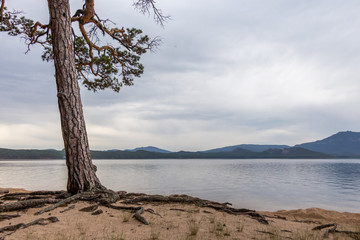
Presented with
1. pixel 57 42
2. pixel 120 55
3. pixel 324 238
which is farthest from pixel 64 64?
pixel 324 238

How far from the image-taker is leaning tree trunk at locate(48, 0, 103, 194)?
7.20 meters

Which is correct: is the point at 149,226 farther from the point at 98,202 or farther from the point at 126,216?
the point at 98,202

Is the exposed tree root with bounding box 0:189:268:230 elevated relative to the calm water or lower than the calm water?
elevated

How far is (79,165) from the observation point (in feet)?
23.6

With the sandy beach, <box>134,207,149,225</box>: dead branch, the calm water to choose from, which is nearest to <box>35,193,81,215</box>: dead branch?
the sandy beach

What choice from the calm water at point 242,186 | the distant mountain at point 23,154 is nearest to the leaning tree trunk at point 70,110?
the calm water at point 242,186

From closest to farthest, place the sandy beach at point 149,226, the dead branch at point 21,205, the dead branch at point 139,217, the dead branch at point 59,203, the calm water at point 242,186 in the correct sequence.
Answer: the sandy beach at point 149,226, the dead branch at point 139,217, the dead branch at point 59,203, the dead branch at point 21,205, the calm water at point 242,186

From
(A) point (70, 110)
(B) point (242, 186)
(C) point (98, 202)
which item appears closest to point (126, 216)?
(C) point (98, 202)

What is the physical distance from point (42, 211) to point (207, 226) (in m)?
4.01

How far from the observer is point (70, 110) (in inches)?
288

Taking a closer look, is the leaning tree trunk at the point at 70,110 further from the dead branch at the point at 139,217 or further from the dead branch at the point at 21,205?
the dead branch at the point at 139,217

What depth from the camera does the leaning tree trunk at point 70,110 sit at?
7199 mm

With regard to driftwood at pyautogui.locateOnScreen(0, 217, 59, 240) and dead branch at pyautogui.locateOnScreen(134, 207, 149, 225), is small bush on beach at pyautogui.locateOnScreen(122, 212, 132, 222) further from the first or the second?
driftwood at pyautogui.locateOnScreen(0, 217, 59, 240)

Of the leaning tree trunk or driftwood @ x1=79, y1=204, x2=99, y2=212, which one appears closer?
driftwood @ x1=79, y1=204, x2=99, y2=212
